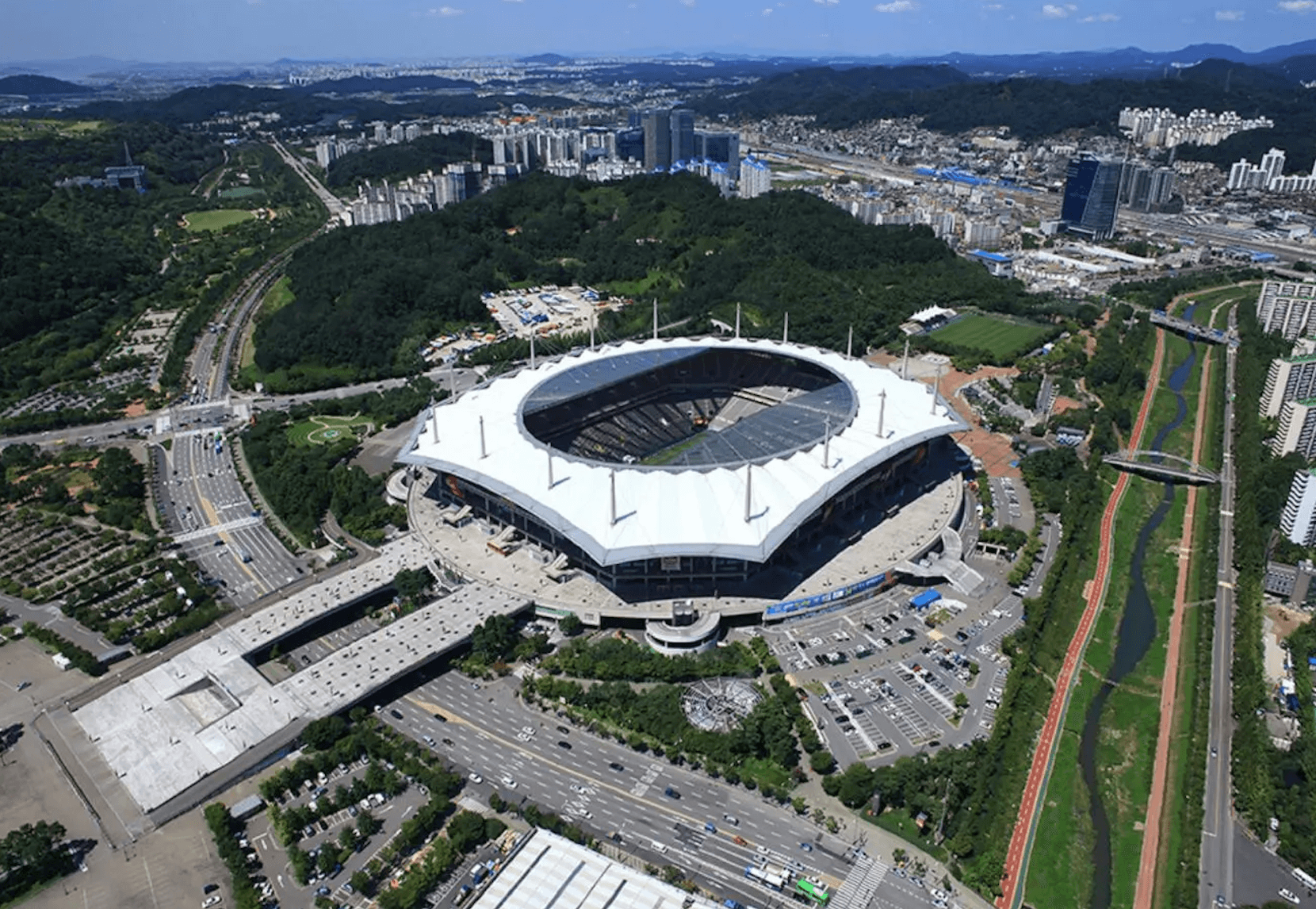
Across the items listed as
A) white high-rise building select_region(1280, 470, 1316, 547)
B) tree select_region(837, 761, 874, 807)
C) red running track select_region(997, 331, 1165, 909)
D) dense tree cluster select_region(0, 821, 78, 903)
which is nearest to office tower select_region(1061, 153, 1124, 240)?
red running track select_region(997, 331, 1165, 909)

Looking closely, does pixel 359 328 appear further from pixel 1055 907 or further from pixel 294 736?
pixel 1055 907

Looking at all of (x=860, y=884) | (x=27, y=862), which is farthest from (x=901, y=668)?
(x=27, y=862)

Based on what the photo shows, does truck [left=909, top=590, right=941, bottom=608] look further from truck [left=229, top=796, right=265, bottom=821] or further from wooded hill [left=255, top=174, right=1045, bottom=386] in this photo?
wooded hill [left=255, top=174, right=1045, bottom=386]

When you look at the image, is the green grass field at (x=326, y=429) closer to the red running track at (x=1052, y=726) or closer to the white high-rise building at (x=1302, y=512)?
the red running track at (x=1052, y=726)

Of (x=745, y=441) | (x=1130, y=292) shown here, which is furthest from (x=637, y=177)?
(x=745, y=441)

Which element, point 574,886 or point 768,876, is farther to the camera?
point 768,876

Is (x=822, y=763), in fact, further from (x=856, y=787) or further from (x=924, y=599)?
(x=924, y=599)

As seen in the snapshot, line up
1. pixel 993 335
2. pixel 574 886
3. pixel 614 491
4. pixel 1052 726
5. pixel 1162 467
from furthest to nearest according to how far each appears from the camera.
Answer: pixel 993 335
pixel 1162 467
pixel 614 491
pixel 1052 726
pixel 574 886
